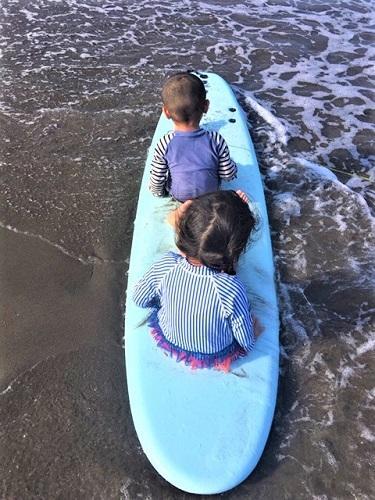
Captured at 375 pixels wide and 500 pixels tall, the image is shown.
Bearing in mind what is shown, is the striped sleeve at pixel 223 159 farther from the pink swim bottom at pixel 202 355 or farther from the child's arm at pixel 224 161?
the pink swim bottom at pixel 202 355

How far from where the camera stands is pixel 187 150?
3.39m

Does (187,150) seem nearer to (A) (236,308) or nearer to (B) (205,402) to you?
(A) (236,308)

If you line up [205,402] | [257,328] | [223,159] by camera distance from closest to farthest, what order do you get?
[205,402]
[257,328]
[223,159]

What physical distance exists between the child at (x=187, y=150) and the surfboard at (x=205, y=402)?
60 cm

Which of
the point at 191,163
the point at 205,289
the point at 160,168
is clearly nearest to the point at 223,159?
the point at 191,163

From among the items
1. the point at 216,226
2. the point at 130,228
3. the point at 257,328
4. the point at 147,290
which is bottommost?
the point at 130,228

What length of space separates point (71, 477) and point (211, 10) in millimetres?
7709

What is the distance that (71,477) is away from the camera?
2646 millimetres

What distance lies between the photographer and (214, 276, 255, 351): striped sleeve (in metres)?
2.45

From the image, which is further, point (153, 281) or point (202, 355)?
point (202, 355)

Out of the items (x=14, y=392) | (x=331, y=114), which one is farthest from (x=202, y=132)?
(x=331, y=114)

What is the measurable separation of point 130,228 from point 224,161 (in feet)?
3.36

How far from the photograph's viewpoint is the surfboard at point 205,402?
2531 mm

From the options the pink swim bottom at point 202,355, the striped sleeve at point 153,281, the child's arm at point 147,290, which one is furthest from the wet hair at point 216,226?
the pink swim bottom at point 202,355
